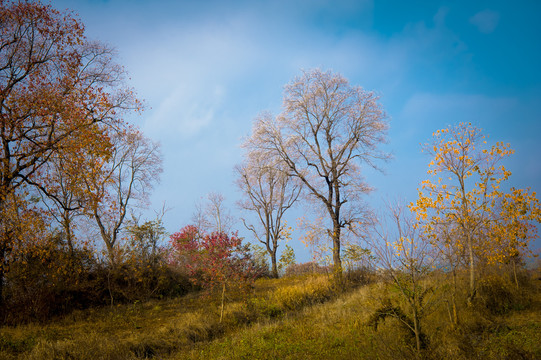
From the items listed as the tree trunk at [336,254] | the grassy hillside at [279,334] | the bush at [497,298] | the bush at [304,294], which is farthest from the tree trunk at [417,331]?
the tree trunk at [336,254]

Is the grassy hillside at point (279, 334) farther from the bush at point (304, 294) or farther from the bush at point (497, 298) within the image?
the bush at point (304, 294)

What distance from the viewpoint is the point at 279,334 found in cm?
887

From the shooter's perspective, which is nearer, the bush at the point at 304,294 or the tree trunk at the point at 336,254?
the bush at the point at 304,294

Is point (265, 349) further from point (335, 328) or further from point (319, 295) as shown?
point (319, 295)

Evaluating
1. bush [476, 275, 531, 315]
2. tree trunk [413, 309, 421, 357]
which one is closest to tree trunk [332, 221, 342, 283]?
bush [476, 275, 531, 315]

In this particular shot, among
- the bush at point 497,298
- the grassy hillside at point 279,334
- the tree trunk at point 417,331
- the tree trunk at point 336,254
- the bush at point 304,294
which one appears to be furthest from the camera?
the tree trunk at point 336,254

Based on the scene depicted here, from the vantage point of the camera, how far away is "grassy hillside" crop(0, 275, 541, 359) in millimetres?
6699

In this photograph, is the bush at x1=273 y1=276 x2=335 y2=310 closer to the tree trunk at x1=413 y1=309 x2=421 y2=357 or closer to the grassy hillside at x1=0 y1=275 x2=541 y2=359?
the grassy hillside at x1=0 y1=275 x2=541 y2=359

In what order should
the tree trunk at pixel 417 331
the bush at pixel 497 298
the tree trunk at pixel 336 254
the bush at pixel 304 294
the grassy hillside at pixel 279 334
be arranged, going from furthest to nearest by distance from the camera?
the tree trunk at pixel 336 254
the bush at pixel 304 294
the bush at pixel 497 298
the grassy hillside at pixel 279 334
the tree trunk at pixel 417 331

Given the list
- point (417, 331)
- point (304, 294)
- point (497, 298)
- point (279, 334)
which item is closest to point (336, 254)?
point (304, 294)

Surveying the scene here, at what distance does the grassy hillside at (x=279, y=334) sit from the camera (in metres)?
6.70

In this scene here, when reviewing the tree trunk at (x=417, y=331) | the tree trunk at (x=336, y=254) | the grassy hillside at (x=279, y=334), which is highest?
the tree trunk at (x=336, y=254)

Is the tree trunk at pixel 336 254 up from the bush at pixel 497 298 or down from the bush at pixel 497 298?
up

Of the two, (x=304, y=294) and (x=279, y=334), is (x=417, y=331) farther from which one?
(x=304, y=294)
